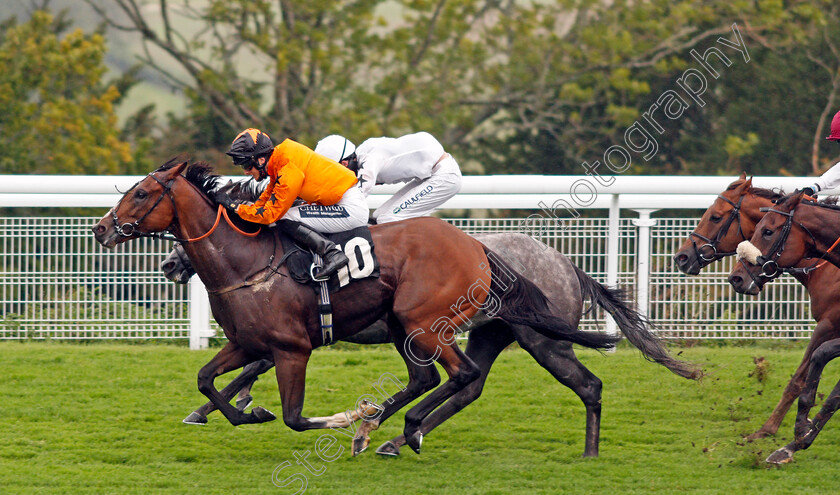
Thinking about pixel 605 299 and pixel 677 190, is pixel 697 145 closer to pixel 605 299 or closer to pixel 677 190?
pixel 677 190

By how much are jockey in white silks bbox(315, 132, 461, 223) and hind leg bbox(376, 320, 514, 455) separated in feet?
2.30

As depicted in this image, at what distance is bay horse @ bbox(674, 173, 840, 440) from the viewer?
5.03m

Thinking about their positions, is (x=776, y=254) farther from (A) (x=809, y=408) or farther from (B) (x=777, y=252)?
(A) (x=809, y=408)

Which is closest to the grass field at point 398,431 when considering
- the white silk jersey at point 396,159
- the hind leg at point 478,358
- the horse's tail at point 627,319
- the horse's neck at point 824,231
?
the hind leg at point 478,358

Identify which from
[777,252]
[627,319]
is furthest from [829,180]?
[627,319]

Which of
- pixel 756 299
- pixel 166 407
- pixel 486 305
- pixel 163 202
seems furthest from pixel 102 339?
pixel 756 299

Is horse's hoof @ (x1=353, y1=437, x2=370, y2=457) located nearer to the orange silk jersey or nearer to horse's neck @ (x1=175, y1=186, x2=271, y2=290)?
horse's neck @ (x1=175, y1=186, x2=271, y2=290)

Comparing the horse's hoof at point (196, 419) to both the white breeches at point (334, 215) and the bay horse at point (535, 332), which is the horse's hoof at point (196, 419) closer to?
the bay horse at point (535, 332)

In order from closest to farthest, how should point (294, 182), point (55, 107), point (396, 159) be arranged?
point (294, 182), point (396, 159), point (55, 107)

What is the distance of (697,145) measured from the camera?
1327 centimetres

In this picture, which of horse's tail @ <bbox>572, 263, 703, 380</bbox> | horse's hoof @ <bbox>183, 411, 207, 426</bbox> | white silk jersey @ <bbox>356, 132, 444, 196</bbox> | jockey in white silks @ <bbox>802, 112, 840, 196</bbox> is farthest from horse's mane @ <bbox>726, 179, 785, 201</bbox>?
horse's hoof @ <bbox>183, 411, 207, 426</bbox>

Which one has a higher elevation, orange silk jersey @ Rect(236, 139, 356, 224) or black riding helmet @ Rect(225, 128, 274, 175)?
black riding helmet @ Rect(225, 128, 274, 175)

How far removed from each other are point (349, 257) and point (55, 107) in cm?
845

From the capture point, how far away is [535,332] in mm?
4789
